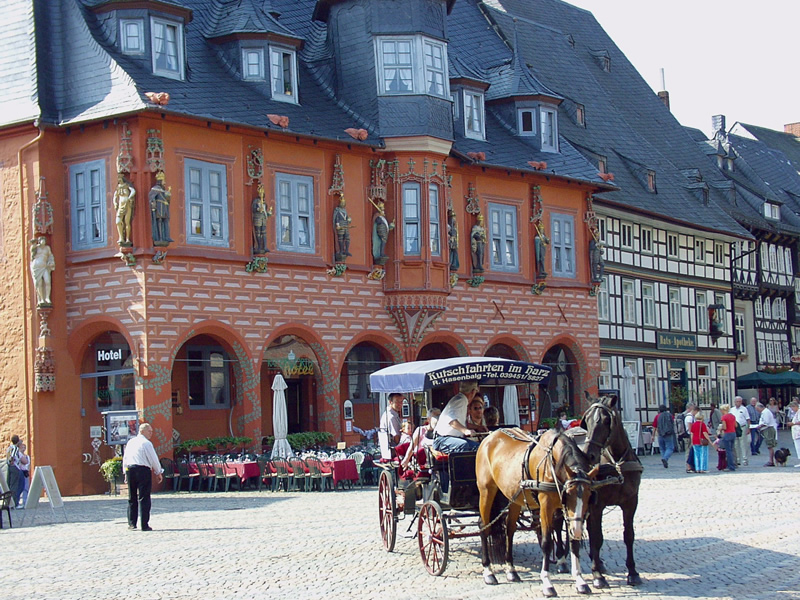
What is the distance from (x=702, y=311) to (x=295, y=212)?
24.7 m

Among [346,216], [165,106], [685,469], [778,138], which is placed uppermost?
[778,138]

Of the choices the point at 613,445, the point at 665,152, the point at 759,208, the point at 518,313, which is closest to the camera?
the point at 613,445

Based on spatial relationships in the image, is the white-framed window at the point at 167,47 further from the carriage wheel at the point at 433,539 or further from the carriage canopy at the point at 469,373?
the carriage wheel at the point at 433,539

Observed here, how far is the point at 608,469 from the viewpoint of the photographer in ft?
42.9

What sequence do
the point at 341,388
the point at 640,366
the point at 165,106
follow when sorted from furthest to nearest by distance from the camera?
the point at 640,366
the point at 341,388
the point at 165,106

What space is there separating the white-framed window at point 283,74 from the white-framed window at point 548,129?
32.5 ft

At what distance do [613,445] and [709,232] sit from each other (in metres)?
38.7

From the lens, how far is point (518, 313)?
124ft

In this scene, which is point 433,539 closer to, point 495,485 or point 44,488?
point 495,485

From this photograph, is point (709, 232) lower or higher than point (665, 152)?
lower

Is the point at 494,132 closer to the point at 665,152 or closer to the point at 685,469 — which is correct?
the point at 685,469

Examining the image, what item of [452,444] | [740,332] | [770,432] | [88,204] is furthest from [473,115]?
[452,444]

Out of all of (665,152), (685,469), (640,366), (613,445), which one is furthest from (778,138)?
(613,445)

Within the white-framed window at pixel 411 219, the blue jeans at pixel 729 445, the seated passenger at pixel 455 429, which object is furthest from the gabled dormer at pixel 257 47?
the seated passenger at pixel 455 429
